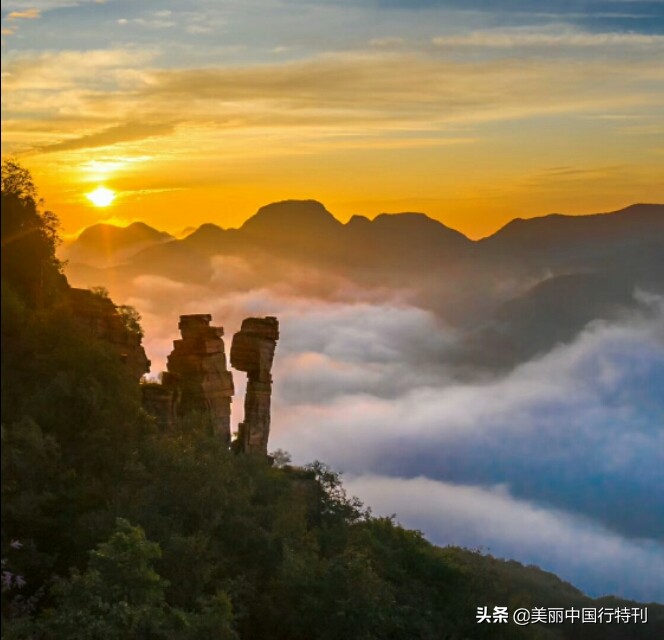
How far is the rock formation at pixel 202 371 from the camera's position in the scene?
5900 cm

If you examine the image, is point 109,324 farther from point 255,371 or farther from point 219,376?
point 255,371

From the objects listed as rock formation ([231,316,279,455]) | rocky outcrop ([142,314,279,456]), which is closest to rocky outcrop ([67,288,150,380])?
rocky outcrop ([142,314,279,456])

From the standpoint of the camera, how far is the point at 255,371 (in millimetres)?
63688

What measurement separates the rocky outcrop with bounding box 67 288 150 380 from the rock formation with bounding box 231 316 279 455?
10.1 meters

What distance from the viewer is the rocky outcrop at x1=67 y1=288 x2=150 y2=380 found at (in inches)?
1996

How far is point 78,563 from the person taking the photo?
124ft

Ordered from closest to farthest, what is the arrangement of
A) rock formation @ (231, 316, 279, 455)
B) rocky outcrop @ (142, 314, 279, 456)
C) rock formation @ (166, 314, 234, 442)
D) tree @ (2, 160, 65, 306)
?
1. tree @ (2, 160, 65, 306)
2. rocky outcrop @ (142, 314, 279, 456)
3. rock formation @ (166, 314, 234, 442)
4. rock formation @ (231, 316, 279, 455)

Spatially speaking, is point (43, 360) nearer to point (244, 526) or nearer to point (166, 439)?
point (166, 439)

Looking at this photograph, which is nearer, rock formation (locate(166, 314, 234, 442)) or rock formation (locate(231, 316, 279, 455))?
rock formation (locate(166, 314, 234, 442))

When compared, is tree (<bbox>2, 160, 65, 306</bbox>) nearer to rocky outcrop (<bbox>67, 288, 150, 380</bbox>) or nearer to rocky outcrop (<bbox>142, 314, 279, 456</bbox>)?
rocky outcrop (<bbox>67, 288, 150, 380</bbox>)

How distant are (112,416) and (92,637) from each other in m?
11.8

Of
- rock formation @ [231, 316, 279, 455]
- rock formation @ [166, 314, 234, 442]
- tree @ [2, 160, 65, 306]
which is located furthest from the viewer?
rock formation @ [231, 316, 279, 455]

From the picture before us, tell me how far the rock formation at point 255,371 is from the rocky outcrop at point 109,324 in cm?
1012

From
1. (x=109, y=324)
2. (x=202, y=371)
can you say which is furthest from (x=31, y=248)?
(x=202, y=371)
